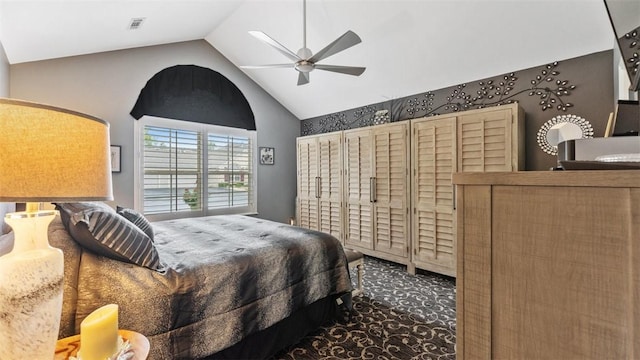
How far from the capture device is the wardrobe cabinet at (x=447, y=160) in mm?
2938

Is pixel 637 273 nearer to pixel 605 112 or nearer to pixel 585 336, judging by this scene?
pixel 585 336

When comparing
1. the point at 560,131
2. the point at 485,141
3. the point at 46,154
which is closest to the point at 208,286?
the point at 46,154

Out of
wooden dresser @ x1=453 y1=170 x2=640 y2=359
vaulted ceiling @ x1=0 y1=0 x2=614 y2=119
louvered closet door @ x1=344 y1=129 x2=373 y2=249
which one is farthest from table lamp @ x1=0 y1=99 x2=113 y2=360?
louvered closet door @ x1=344 y1=129 x2=373 y2=249

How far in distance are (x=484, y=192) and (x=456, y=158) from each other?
2.86 m

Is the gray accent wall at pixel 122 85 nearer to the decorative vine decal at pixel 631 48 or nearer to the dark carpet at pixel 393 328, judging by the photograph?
the dark carpet at pixel 393 328

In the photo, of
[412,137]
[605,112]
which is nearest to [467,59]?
[412,137]

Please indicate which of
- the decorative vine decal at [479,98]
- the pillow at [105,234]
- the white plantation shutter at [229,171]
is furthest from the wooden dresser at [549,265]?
the white plantation shutter at [229,171]

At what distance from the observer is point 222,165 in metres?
4.79

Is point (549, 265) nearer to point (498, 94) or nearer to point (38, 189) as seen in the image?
point (38, 189)

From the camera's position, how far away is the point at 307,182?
507 centimetres

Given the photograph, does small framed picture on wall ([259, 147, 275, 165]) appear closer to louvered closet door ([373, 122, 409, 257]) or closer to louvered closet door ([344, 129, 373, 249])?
louvered closet door ([344, 129, 373, 249])

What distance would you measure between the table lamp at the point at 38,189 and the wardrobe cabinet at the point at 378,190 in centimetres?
335

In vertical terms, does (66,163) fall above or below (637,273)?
above

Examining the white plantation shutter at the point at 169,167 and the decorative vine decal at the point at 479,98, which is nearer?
the decorative vine decal at the point at 479,98
